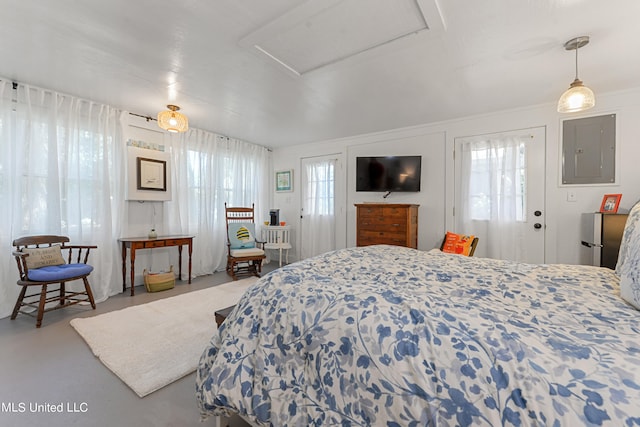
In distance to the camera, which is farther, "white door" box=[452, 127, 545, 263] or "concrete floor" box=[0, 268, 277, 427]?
"white door" box=[452, 127, 545, 263]

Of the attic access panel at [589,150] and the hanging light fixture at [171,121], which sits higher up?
the hanging light fixture at [171,121]

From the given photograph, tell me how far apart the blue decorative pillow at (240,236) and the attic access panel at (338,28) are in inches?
111

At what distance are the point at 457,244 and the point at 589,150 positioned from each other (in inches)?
67.2

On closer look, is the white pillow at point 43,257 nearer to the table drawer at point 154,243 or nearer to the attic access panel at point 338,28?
the table drawer at point 154,243

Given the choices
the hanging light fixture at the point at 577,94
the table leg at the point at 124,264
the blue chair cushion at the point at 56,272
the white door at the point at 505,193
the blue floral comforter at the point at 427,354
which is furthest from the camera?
the table leg at the point at 124,264

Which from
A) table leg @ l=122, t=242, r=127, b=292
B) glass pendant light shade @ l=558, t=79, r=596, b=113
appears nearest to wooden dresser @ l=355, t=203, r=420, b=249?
glass pendant light shade @ l=558, t=79, r=596, b=113

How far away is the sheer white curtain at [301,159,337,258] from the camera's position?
192 inches

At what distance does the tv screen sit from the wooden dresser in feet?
1.27

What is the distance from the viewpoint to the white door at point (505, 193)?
3.23 metres

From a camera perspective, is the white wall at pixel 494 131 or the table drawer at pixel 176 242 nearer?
the white wall at pixel 494 131

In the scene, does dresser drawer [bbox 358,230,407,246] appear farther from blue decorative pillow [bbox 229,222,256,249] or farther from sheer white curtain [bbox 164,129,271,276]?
sheer white curtain [bbox 164,129,271,276]

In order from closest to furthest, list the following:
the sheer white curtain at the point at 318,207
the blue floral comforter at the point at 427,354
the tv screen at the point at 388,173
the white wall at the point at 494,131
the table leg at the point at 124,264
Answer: the blue floral comforter at the point at 427,354 < the white wall at the point at 494,131 < the table leg at the point at 124,264 < the tv screen at the point at 388,173 < the sheer white curtain at the point at 318,207

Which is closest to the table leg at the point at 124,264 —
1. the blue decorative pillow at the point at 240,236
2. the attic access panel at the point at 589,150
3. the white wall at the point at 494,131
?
the blue decorative pillow at the point at 240,236

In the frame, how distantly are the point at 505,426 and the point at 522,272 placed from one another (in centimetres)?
112
